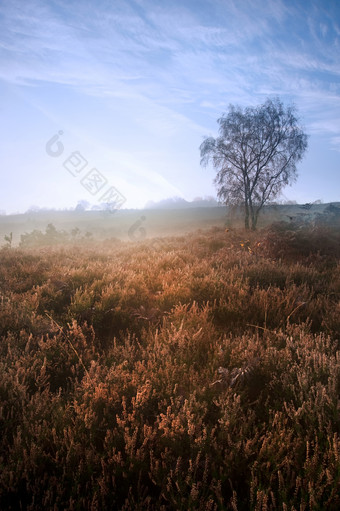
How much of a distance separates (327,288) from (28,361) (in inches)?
228

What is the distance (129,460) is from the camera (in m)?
1.88

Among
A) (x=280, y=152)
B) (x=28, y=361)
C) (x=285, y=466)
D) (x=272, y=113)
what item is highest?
(x=272, y=113)

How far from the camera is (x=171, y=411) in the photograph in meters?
2.41

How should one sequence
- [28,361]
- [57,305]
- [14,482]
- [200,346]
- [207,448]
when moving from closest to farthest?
[14,482] → [207,448] → [28,361] → [200,346] → [57,305]

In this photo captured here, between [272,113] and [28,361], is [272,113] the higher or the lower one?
the higher one

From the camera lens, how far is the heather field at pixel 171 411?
170 cm

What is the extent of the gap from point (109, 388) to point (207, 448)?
1120 mm

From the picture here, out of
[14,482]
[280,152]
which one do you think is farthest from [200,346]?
[280,152]

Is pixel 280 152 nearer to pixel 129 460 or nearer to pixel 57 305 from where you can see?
pixel 57 305

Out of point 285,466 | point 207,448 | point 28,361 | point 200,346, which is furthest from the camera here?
point 200,346

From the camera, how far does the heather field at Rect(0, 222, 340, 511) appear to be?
1.70 m

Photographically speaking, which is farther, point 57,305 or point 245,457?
point 57,305

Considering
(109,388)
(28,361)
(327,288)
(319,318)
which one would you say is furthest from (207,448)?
(327,288)

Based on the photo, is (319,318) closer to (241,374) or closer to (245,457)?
(241,374)
